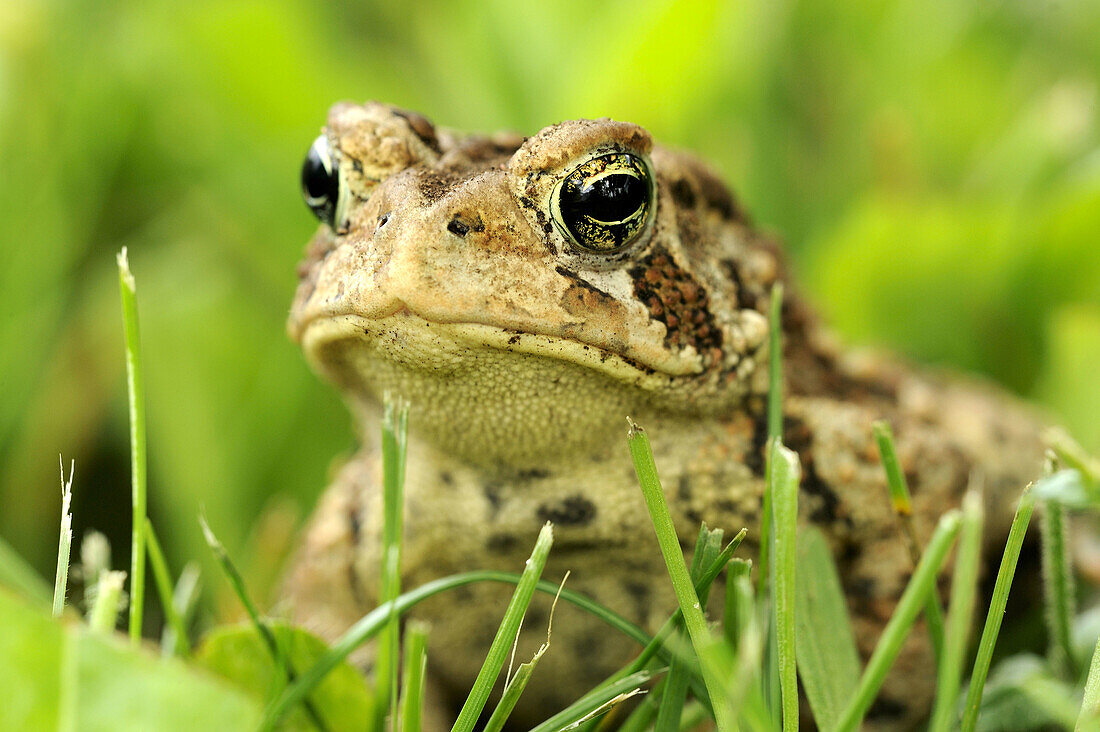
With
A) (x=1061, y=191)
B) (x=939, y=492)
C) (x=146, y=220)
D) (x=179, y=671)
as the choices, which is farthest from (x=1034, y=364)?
(x=146, y=220)

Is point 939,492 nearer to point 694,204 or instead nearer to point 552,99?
point 694,204

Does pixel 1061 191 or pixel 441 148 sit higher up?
pixel 1061 191

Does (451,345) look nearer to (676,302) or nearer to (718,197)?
(676,302)

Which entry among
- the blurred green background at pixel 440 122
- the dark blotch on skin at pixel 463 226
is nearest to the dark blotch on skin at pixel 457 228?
the dark blotch on skin at pixel 463 226

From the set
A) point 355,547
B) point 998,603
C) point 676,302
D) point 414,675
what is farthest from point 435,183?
point 998,603

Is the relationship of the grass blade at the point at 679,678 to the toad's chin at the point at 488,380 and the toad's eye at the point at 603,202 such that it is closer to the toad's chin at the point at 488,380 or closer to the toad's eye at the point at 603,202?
the toad's chin at the point at 488,380

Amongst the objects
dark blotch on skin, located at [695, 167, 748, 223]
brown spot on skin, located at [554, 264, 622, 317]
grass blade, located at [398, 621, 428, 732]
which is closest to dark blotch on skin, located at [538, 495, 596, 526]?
brown spot on skin, located at [554, 264, 622, 317]

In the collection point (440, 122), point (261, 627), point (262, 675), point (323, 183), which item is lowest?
point (262, 675)
